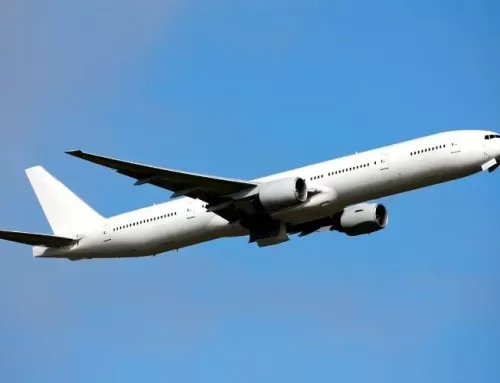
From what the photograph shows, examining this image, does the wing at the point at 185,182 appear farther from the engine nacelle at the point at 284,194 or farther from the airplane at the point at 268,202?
the engine nacelle at the point at 284,194

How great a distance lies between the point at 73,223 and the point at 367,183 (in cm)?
1709

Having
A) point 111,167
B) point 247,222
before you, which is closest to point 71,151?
point 111,167

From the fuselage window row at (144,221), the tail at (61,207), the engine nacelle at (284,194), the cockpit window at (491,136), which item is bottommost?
Answer: the engine nacelle at (284,194)

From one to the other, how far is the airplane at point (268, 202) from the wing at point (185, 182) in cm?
4

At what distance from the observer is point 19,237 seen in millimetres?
62875

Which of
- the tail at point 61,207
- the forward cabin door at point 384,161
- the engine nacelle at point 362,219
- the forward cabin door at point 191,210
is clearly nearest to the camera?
the forward cabin door at point 384,161

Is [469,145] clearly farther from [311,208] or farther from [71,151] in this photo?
[71,151]

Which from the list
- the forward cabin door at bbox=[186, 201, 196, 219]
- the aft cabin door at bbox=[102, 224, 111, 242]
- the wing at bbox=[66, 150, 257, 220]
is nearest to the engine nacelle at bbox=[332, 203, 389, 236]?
the wing at bbox=[66, 150, 257, 220]

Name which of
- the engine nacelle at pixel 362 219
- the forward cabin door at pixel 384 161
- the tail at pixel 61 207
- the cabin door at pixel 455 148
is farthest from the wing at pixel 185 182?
the cabin door at pixel 455 148

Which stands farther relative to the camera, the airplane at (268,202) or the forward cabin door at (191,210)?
the forward cabin door at (191,210)

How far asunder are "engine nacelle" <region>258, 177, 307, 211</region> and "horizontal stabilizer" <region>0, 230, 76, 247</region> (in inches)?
467

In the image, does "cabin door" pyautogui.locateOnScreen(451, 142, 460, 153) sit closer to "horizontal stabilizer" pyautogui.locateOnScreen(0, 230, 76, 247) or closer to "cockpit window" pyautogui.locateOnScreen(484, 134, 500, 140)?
"cockpit window" pyautogui.locateOnScreen(484, 134, 500, 140)

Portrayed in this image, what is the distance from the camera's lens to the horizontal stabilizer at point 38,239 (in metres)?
62.3

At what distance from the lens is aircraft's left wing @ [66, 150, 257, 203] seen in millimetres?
56406
